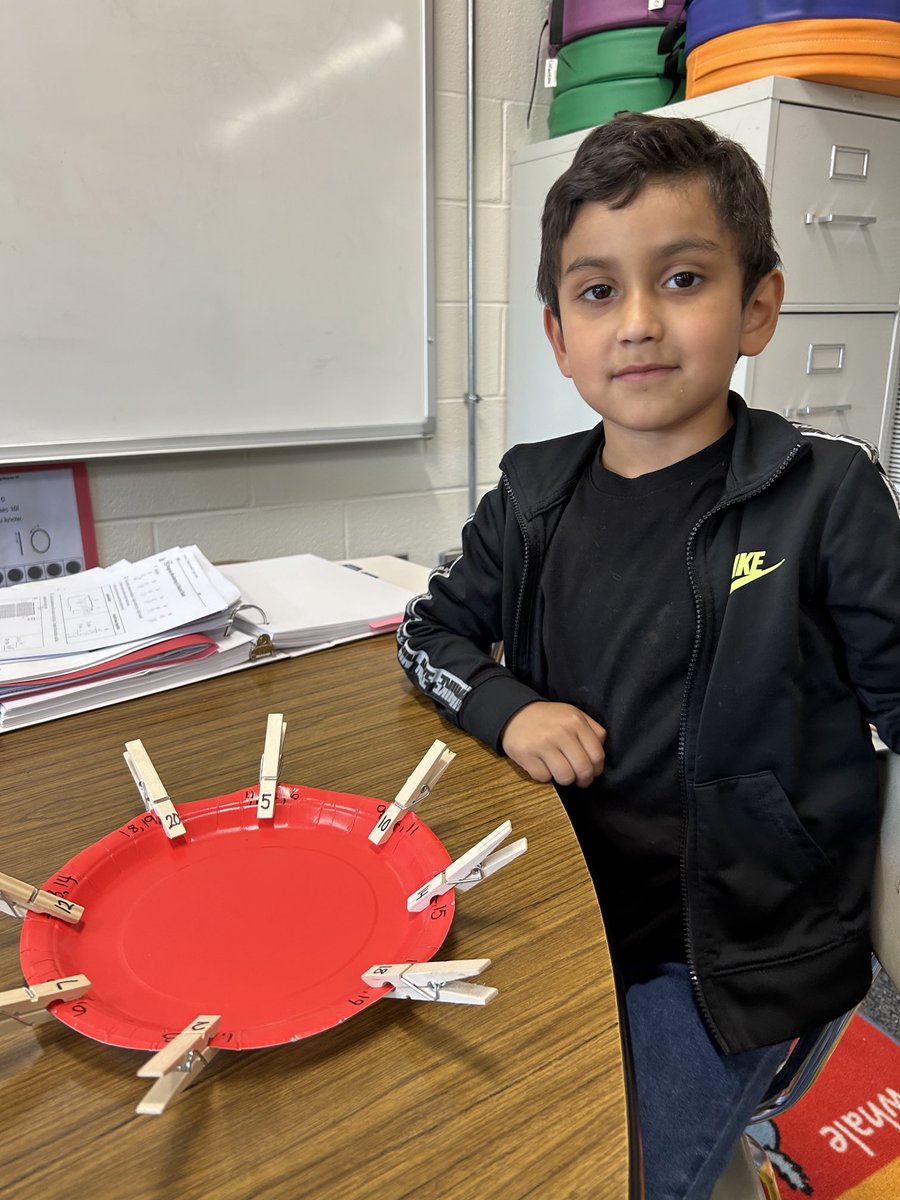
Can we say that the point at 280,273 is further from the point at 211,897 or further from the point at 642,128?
the point at 211,897

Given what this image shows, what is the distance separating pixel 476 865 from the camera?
1.48ft

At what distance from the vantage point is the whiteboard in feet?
4.54

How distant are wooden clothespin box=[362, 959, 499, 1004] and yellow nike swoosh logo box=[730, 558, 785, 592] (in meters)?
0.42

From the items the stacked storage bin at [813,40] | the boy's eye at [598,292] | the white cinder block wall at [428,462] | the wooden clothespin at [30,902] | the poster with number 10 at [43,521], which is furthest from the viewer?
the white cinder block wall at [428,462]

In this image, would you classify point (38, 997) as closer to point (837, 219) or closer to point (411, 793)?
point (411, 793)

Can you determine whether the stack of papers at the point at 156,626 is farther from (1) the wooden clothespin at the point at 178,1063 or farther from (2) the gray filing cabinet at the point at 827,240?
(2) the gray filing cabinet at the point at 827,240

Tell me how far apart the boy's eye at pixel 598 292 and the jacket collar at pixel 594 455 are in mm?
137

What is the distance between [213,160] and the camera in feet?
A: 4.93

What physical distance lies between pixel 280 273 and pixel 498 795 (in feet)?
4.34

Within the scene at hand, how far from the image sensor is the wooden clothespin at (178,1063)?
1.05 ft

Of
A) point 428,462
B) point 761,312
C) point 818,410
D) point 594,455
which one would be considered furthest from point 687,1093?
point 428,462

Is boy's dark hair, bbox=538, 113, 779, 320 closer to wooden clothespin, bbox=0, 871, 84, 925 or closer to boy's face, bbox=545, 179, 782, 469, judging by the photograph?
boy's face, bbox=545, 179, 782, 469

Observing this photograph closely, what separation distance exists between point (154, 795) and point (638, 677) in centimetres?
43

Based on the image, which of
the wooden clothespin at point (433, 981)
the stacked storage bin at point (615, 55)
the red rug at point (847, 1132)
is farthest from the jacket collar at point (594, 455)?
the stacked storage bin at point (615, 55)
